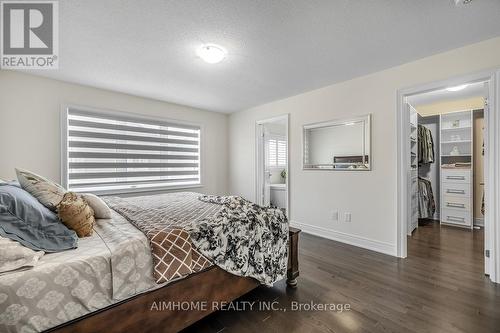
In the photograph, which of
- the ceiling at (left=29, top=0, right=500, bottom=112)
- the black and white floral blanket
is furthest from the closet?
the black and white floral blanket

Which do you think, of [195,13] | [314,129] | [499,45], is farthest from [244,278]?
[499,45]

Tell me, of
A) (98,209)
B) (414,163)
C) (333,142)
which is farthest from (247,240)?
(414,163)

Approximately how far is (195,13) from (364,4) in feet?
4.43

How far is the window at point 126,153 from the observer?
3.35 metres

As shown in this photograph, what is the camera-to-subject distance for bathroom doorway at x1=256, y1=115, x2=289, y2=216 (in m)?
Result: 4.57

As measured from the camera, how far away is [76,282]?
1097 mm

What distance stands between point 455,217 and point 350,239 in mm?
2525

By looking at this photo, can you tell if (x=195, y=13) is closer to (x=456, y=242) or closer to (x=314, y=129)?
(x=314, y=129)

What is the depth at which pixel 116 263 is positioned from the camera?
1214 millimetres

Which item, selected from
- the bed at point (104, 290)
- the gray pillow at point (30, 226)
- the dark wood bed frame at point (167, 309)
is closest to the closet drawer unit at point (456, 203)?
the dark wood bed frame at point (167, 309)

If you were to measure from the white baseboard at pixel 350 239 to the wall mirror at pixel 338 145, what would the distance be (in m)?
0.99

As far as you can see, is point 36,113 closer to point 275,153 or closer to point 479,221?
point 275,153

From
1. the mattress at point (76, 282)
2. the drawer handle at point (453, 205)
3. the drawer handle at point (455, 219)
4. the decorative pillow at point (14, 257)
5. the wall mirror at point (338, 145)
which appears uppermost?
the wall mirror at point (338, 145)

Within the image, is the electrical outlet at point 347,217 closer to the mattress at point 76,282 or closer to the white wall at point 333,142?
the white wall at point 333,142
